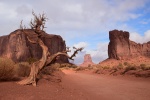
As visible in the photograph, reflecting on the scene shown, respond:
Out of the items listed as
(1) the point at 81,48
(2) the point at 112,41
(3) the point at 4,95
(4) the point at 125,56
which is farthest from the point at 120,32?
(3) the point at 4,95

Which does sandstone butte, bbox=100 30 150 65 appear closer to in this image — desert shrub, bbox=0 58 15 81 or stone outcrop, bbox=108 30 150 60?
stone outcrop, bbox=108 30 150 60

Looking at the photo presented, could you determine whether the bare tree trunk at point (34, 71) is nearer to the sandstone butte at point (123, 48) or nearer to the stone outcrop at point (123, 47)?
the sandstone butte at point (123, 48)

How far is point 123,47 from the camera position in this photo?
88.7 m

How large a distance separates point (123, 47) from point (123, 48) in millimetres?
426

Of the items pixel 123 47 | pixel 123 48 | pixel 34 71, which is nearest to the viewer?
pixel 34 71

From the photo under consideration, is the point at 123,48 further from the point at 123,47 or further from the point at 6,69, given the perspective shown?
the point at 6,69

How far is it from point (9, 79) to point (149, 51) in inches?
3311

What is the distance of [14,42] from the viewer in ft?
260

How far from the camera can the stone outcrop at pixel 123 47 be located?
287 ft

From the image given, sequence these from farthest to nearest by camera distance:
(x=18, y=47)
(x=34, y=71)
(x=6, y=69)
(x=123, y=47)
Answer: (x=123, y=47)
(x=18, y=47)
(x=34, y=71)
(x=6, y=69)

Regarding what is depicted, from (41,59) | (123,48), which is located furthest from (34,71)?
(123,48)

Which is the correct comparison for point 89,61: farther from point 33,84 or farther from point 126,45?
point 33,84

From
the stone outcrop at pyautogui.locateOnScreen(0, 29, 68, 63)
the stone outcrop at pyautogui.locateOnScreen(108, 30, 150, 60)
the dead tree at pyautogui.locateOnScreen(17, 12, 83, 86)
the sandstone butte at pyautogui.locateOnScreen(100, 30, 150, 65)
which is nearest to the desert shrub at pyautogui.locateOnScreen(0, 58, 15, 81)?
the dead tree at pyautogui.locateOnScreen(17, 12, 83, 86)

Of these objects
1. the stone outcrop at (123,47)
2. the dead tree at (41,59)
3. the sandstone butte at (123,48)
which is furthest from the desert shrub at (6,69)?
the stone outcrop at (123,47)
